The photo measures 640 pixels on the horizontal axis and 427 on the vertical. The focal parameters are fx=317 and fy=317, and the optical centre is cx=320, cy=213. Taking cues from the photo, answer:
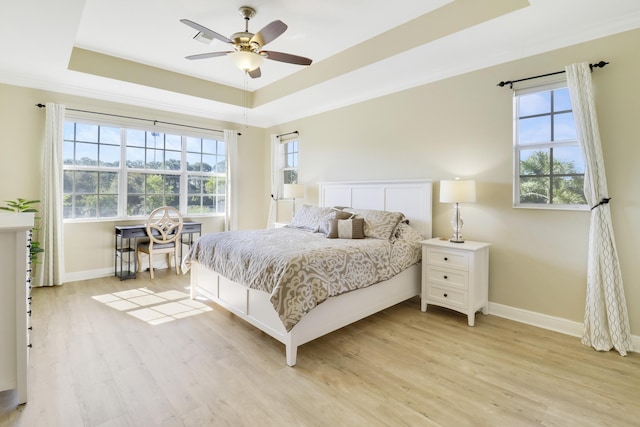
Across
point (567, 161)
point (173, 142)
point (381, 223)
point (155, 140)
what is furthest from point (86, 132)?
point (567, 161)

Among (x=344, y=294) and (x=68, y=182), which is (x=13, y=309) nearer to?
(x=344, y=294)

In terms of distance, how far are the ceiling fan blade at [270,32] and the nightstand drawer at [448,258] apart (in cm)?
237

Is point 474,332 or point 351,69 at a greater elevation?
point 351,69

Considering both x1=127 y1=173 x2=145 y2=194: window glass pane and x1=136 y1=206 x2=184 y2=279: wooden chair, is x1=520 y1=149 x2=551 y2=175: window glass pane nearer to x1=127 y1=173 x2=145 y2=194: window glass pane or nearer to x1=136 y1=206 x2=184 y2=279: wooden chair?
x1=136 y1=206 x2=184 y2=279: wooden chair

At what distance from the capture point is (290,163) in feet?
19.0

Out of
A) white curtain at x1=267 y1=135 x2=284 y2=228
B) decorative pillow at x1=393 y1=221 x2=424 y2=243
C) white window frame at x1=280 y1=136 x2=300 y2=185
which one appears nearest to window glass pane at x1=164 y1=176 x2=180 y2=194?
white curtain at x1=267 y1=135 x2=284 y2=228

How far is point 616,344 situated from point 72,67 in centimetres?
578

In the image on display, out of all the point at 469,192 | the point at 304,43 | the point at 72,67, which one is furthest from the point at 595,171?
the point at 72,67

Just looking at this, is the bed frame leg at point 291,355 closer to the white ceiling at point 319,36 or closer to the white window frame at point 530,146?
the white window frame at point 530,146

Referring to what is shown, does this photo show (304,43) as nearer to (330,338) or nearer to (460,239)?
(460,239)

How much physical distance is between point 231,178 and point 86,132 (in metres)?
2.12

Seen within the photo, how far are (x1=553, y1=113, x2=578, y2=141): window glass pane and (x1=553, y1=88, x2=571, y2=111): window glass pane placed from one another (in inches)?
2.4

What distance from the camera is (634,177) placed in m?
2.44

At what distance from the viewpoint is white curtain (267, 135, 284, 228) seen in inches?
228
